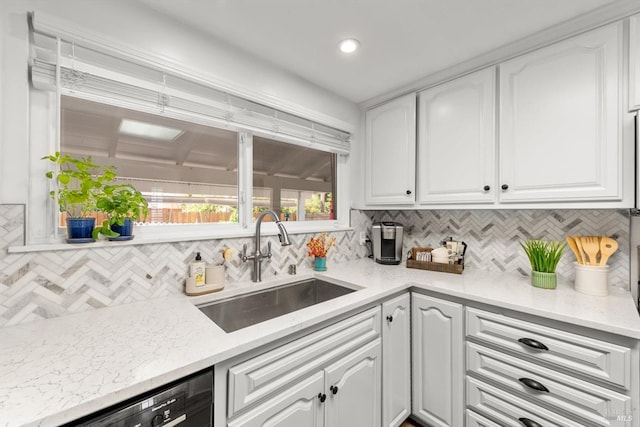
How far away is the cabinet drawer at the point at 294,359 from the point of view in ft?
2.83

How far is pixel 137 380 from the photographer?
25.9 inches

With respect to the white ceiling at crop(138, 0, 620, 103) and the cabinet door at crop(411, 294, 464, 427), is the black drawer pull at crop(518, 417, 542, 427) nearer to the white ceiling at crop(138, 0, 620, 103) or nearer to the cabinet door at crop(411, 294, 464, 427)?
the cabinet door at crop(411, 294, 464, 427)

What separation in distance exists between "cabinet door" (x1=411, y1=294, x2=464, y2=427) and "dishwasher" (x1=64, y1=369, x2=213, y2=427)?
1.20 metres

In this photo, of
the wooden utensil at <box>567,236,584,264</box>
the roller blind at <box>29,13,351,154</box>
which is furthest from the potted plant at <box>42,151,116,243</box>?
the wooden utensil at <box>567,236,584,264</box>

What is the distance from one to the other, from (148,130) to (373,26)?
1.28 meters

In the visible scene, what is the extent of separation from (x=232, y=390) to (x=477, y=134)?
1846mm

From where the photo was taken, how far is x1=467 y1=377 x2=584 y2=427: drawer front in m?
1.14

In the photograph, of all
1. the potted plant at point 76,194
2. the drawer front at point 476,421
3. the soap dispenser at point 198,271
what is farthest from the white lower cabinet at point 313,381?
the potted plant at point 76,194

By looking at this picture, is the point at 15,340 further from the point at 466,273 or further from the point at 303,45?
the point at 466,273

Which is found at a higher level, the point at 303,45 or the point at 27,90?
the point at 303,45

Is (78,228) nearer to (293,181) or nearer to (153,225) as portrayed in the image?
(153,225)

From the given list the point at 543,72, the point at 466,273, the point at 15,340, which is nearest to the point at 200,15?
the point at 15,340

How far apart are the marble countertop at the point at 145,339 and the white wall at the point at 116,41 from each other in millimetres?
551

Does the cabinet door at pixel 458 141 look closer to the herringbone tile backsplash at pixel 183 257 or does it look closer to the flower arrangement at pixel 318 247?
the herringbone tile backsplash at pixel 183 257
